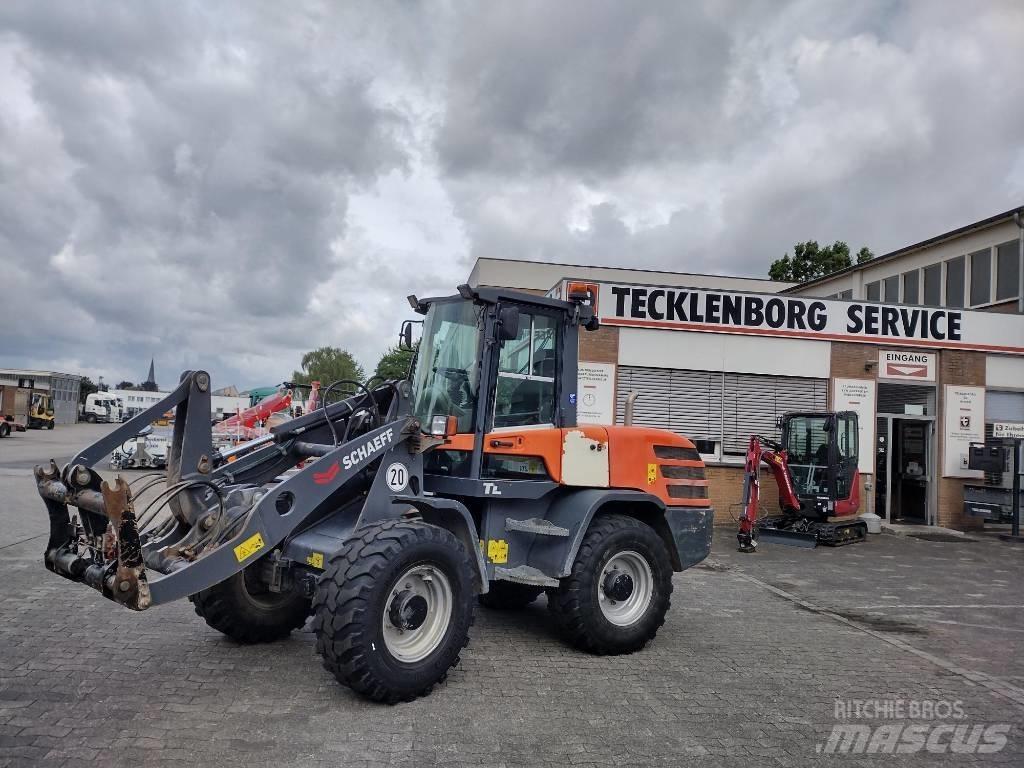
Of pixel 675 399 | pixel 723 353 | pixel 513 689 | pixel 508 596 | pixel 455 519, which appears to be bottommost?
pixel 513 689

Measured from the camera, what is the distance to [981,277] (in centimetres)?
2006

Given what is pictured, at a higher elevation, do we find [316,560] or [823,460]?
[823,460]

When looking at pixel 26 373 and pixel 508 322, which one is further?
pixel 26 373

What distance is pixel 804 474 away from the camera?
47.7 ft

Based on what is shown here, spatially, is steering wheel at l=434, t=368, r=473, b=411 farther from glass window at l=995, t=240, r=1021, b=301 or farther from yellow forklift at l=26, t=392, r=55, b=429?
yellow forklift at l=26, t=392, r=55, b=429

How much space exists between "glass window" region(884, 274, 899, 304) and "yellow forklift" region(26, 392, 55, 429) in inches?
1997

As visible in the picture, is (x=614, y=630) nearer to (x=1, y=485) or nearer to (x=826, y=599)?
A: (x=826, y=599)

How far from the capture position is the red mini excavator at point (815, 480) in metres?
13.8

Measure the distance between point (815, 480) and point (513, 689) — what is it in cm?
1055

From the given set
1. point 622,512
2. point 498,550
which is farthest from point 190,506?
point 622,512

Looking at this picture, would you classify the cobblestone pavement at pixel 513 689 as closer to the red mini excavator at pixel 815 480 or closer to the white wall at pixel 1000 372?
the red mini excavator at pixel 815 480

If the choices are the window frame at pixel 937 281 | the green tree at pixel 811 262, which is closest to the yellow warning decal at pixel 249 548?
the window frame at pixel 937 281

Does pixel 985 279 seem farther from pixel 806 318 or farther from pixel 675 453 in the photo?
pixel 675 453

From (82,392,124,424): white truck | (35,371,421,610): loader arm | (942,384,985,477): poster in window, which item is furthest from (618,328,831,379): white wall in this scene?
(82,392,124,424): white truck
